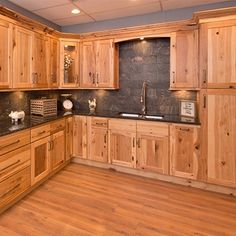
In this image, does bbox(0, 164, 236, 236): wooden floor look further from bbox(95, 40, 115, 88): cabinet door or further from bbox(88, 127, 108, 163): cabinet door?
bbox(95, 40, 115, 88): cabinet door

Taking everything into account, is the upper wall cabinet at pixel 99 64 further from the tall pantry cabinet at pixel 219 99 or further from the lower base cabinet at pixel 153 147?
the tall pantry cabinet at pixel 219 99

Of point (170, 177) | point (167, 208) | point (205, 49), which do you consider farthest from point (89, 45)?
point (167, 208)

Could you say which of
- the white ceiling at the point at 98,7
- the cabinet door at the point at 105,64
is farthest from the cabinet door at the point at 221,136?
the cabinet door at the point at 105,64

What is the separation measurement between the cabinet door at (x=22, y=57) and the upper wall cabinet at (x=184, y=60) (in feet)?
7.05

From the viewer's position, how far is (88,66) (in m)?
3.88

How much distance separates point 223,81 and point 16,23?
285cm

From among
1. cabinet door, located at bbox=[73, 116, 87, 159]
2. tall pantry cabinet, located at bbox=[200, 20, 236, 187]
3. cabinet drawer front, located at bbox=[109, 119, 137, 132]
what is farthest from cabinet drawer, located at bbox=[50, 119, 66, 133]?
tall pantry cabinet, located at bbox=[200, 20, 236, 187]

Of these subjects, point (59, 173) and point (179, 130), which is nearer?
point (179, 130)

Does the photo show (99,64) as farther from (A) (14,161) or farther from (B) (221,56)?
(A) (14,161)

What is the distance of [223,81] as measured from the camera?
270cm

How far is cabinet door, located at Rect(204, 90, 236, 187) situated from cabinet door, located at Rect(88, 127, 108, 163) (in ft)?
5.31

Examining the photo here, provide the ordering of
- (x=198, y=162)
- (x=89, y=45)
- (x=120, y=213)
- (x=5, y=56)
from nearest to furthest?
(x=120, y=213) < (x=5, y=56) < (x=198, y=162) < (x=89, y=45)

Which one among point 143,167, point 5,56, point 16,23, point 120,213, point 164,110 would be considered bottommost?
point 120,213

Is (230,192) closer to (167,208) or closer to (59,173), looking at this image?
(167,208)
